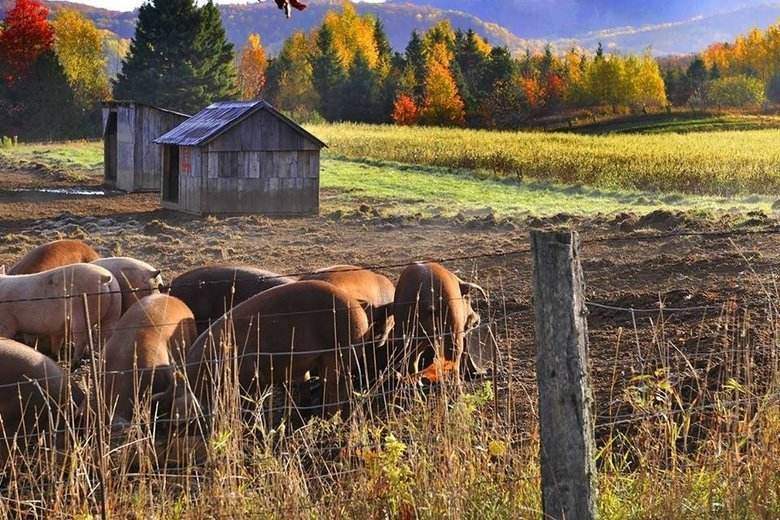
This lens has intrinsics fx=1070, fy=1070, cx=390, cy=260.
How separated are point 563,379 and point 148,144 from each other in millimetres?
21744

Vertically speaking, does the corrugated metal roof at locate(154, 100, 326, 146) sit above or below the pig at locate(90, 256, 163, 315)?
above

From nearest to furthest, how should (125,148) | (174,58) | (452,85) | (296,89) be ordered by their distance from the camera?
1. (125,148)
2. (174,58)
3. (452,85)
4. (296,89)

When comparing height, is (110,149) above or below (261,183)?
above

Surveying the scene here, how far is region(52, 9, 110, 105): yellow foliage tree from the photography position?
69.0 m

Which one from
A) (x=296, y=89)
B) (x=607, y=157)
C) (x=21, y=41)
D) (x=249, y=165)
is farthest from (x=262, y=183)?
(x=296, y=89)

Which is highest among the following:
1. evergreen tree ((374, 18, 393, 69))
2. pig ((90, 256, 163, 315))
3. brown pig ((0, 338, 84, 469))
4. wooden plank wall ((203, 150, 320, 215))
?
evergreen tree ((374, 18, 393, 69))

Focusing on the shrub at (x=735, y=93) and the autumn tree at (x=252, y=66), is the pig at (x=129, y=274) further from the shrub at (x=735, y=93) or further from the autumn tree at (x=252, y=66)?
the autumn tree at (x=252, y=66)

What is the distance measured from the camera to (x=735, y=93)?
79875 mm

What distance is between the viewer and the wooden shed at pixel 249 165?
19.2 meters

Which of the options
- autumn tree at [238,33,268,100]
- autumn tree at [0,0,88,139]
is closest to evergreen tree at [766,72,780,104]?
autumn tree at [238,33,268,100]

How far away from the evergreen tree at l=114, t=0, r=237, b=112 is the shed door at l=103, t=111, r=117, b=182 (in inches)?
1069

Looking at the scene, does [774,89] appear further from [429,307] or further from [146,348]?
[146,348]

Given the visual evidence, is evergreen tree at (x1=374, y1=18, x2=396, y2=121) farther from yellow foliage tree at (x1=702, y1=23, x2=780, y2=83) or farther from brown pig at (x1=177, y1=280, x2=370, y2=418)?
brown pig at (x1=177, y1=280, x2=370, y2=418)

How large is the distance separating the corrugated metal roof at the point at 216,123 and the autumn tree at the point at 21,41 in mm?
41477
